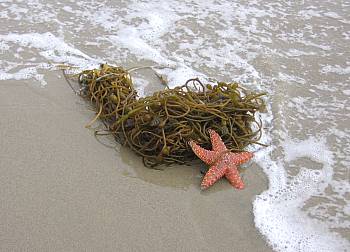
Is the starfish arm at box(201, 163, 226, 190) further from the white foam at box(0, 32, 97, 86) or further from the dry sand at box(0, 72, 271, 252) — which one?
the white foam at box(0, 32, 97, 86)

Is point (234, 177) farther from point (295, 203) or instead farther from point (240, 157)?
point (295, 203)

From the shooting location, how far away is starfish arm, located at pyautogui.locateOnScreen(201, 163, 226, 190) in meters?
3.09

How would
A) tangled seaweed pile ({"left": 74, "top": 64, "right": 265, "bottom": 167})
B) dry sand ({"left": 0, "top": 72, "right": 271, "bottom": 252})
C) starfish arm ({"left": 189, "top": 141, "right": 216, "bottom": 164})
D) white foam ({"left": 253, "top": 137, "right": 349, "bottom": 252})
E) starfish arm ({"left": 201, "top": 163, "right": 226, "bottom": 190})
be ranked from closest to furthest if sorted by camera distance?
dry sand ({"left": 0, "top": 72, "right": 271, "bottom": 252}) < white foam ({"left": 253, "top": 137, "right": 349, "bottom": 252}) < starfish arm ({"left": 201, "top": 163, "right": 226, "bottom": 190}) < starfish arm ({"left": 189, "top": 141, "right": 216, "bottom": 164}) < tangled seaweed pile ({"left": 74, "top": 64, "right": 265, "bottom": 167})

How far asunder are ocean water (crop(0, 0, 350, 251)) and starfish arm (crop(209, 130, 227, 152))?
0.37 meters

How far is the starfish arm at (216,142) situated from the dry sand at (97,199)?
225mm

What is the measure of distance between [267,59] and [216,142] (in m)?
1.81

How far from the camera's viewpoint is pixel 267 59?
476 centimetres

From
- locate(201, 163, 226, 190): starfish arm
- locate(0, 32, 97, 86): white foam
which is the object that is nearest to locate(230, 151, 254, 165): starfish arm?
locate(201, 163, 226, 190): starfish arm

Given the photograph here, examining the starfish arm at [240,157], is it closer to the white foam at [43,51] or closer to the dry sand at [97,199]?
the dry sand at [97,199]

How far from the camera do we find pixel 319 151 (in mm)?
A: 3607

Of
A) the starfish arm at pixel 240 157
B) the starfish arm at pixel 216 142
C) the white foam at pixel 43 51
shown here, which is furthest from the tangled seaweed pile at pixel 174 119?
the white foam at pixel 43 51

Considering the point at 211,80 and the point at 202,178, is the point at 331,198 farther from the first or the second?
the point at 211,80

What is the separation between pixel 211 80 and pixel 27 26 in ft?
7.42

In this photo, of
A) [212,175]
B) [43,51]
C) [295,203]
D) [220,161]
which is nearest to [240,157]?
[220,161]
